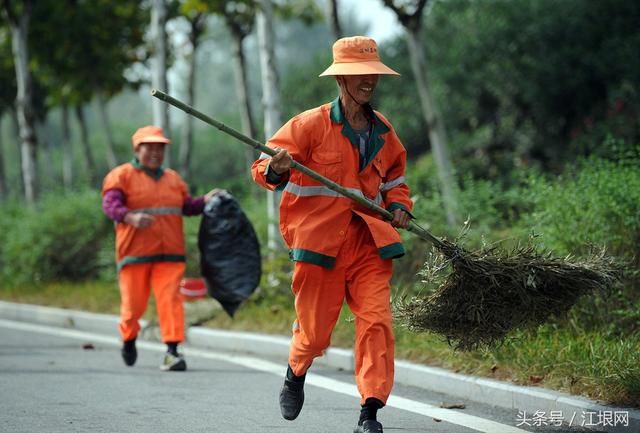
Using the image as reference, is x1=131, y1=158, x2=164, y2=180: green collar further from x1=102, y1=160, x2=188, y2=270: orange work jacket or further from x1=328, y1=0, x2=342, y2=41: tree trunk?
x1=328, y1=0, x2=342, y2=41: tree trunk

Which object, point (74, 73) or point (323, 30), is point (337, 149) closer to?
point (74, 73)

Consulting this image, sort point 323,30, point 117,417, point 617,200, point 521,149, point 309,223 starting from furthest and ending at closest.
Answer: point 323,30
point 521,149
point 617,200
point 117,417
point 309,223

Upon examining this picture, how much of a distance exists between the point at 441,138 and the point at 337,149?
6.79 meters

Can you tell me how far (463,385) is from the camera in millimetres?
6898

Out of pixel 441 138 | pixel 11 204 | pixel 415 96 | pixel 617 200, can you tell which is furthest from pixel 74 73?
pixel 617 200

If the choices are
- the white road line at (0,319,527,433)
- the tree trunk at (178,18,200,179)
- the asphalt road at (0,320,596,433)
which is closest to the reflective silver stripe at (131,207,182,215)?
the asphalt road at (0,320,596,433)

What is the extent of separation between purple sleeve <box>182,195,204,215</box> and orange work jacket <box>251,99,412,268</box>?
3255 mm

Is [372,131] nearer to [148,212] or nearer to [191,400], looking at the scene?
[191,400]

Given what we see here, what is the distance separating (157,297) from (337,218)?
3.36m

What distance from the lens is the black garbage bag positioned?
8914 millimetres

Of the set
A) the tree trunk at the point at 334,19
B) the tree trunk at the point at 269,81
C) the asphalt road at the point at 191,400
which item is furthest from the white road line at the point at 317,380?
the tree trunk at the point at 334,19

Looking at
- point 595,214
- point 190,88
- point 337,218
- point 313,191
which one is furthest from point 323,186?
point 190,88

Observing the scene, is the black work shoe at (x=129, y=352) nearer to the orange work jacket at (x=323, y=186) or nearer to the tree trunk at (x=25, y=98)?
the orange work jacket at (x=323, y=186)

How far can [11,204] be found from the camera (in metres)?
18.0
